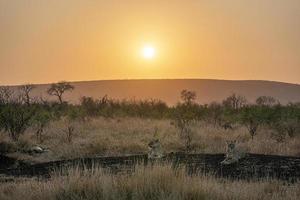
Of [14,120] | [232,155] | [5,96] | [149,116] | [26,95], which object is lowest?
[232,155]

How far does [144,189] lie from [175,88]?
132m

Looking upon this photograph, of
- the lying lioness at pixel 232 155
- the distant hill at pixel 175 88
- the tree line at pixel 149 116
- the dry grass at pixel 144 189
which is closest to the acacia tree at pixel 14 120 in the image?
the tree line at pixel 149 116

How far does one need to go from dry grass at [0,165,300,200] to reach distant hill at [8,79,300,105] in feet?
393

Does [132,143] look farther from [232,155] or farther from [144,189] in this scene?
[144,189]

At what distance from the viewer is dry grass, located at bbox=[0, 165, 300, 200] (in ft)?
28.5

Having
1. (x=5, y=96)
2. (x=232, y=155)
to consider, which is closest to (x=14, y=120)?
(x=5, y=96)

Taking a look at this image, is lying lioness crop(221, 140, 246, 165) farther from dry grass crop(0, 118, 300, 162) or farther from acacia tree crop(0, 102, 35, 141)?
acacia tree crop(0, 102, 35, 141)

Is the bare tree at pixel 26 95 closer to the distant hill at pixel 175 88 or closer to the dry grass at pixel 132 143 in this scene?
the dry grass at pixel 132 143

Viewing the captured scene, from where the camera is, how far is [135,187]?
8.88 meters

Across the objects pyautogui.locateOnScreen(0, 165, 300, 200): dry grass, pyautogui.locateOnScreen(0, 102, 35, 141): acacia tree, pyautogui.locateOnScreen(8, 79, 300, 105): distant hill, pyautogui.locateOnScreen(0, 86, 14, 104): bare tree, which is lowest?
pyautogui.locateOnScreen(0, 165, 300, 200): dry grass

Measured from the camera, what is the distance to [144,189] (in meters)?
8.87

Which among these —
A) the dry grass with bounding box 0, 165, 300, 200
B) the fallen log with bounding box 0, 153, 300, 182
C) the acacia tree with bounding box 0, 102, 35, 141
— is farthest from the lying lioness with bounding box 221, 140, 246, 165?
the acacia tree with bounding box 0, 102, 35, 141

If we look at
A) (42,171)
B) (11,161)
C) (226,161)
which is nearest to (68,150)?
(11,161)

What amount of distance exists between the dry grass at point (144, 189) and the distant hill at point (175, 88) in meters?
120
